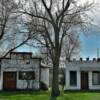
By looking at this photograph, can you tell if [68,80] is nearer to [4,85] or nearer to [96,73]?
[96,73]

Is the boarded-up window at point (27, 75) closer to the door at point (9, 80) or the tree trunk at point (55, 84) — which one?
the door at point (9, 80)

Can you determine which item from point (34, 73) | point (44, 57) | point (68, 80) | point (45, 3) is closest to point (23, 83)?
point (34, 73)

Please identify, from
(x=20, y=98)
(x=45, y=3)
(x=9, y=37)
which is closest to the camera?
(x=20, y=98)

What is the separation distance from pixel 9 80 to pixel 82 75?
11.8m

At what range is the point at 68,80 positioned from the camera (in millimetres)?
53188

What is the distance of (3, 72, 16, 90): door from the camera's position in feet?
166

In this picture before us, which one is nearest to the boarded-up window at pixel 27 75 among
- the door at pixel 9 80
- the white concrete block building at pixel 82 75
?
the door at pixel 9 80

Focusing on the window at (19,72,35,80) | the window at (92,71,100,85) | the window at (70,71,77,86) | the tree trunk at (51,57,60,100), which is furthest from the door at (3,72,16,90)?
the tree trunk at (51,57,60,100)

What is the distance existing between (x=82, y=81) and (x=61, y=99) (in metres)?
19.6

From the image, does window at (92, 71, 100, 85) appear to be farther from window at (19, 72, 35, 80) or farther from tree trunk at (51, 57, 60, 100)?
tree trunk at (51, 57, 60, 100)

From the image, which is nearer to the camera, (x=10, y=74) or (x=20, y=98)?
(x=20, y=98)

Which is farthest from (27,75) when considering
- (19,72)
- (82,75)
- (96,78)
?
(96,78)

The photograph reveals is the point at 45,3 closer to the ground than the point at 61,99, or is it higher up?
higher up

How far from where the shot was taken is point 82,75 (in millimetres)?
54219
